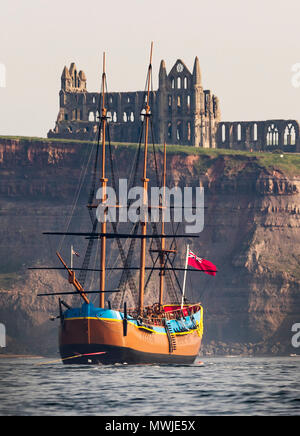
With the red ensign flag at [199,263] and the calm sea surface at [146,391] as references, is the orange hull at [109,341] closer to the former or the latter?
the calm sea surface at [146,391]

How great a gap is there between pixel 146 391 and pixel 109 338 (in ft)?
96.3

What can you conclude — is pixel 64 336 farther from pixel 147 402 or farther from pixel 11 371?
pixel 147 402

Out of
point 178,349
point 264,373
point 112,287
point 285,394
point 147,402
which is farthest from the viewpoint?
point 112,287

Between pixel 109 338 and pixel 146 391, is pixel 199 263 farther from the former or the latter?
pixel 146 391

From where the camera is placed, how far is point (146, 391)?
98.1 m

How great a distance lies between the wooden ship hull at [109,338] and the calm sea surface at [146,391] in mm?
1797

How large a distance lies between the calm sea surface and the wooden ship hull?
1.80 metres

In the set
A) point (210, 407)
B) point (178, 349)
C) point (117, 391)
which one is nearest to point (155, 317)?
point (178, 349)

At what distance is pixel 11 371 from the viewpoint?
126 meters

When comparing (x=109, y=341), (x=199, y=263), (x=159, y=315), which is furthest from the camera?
(x=159, y=315)

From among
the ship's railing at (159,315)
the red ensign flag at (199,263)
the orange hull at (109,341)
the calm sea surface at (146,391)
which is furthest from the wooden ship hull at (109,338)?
the red ensign flag at (199,263)

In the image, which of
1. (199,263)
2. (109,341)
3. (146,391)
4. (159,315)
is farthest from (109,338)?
(146,391)

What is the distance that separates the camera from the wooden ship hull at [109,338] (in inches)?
4998

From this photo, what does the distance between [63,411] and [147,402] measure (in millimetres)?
7249
